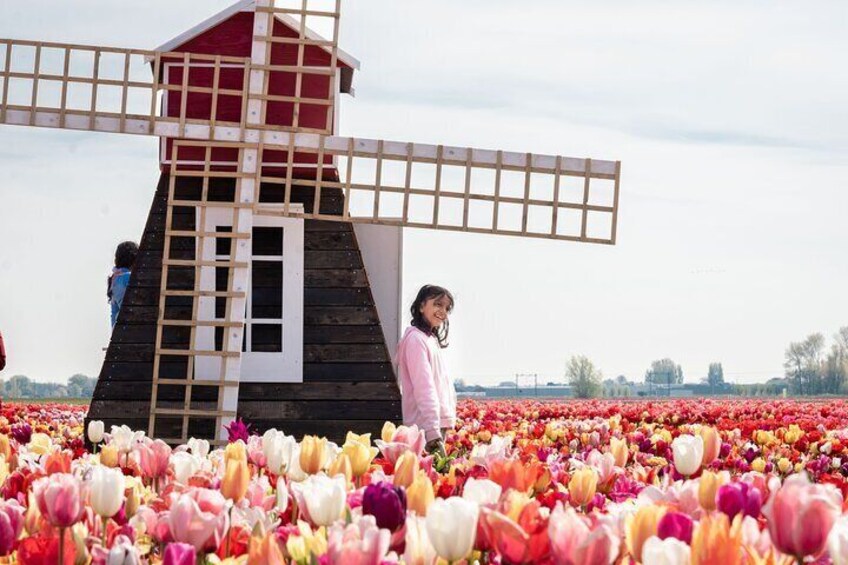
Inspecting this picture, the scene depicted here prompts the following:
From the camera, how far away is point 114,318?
45.5 feet

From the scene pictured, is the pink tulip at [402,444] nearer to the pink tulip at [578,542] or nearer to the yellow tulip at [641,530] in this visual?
the yellow tulip at [641,530]

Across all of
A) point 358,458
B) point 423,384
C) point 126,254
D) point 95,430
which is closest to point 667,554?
point 358,458

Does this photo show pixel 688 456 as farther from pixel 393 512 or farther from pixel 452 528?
pixel 452 528

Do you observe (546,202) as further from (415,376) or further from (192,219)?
(415,376)

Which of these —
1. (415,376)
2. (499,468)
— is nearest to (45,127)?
(415,376)

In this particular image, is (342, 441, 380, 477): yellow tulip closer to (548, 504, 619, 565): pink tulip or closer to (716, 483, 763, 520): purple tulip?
(716, 483, 763, 520): purple tulip

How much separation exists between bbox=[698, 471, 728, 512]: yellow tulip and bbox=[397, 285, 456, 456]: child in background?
5195 mm

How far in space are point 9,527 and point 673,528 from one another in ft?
4.76

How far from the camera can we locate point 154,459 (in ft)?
14.1

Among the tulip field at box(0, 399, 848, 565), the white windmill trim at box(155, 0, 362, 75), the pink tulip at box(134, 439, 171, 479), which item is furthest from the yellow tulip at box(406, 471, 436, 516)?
the white windmill trim at box(155, 0, 362, 75)

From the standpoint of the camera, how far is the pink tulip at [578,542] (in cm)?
237

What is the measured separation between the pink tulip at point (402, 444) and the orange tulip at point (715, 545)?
7.10ft

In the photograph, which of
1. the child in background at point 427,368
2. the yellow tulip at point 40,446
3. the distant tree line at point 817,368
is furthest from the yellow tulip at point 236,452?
the distant tree line at point 817,368

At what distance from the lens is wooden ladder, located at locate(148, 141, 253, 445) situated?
12.5 meters
